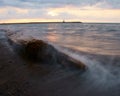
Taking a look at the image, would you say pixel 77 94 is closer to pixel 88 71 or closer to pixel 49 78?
pixel 49 78

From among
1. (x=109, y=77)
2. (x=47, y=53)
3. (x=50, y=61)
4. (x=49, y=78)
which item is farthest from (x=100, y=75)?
(x=47, y=53)

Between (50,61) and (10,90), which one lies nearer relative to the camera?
(10,90)

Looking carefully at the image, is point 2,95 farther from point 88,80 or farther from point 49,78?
point 88,80

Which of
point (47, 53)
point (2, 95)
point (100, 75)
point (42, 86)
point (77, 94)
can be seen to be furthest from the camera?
point (47, 53)

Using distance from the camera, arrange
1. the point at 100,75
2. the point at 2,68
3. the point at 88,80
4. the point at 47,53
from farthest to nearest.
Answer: the point at 47,53 → the point at 2,68 → the point at 100,75 → the point at 88,80

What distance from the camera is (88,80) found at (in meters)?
7.78

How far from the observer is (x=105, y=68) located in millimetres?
9539

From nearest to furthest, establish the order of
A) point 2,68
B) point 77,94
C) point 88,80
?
1. point 77,94
2. point 88,80
3. point 2,68

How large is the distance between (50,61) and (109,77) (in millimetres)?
2970

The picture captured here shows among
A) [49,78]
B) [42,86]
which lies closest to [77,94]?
[42,86]

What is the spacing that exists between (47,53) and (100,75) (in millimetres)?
3285

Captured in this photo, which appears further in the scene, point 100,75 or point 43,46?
point 43,46

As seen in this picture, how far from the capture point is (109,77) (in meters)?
8.13

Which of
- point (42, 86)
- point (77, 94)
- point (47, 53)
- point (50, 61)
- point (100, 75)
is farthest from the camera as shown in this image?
point (47, 53)
